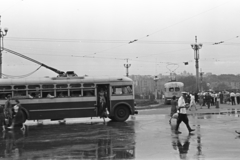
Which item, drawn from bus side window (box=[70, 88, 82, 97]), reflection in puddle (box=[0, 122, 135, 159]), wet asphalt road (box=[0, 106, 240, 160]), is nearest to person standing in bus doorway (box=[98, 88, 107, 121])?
bus side window (box=[70, 88, 82, 97])

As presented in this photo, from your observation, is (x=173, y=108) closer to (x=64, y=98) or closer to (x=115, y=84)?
(x=115, y=84)

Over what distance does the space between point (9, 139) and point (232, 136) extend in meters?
8.67

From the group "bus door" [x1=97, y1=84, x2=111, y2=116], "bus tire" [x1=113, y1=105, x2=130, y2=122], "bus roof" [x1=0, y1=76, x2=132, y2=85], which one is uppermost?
"bus roof" [x1=0, y1=76, x2=132, y2=85]

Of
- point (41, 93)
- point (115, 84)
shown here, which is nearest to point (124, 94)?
point (115, 84)

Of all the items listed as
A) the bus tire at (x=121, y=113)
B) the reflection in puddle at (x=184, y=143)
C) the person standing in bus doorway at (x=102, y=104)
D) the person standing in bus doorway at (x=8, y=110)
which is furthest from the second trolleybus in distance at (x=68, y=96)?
the reflection in puddle at (x=184, y=143)

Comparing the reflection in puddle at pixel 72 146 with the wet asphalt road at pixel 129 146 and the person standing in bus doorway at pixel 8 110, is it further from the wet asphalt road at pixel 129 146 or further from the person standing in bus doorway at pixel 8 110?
the person standing in bus doorway at pixel 8 110

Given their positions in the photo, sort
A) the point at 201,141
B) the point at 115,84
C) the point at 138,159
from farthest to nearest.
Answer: the point at 115,84 < the point at 201,141 < the point at 138,159

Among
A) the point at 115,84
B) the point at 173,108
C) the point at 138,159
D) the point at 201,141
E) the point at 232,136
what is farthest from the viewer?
the point at 115,84

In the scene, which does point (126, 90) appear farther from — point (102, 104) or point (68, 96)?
point (68, 96)

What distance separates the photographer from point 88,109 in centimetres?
2130

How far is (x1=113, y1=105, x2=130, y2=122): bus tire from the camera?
71.1ft

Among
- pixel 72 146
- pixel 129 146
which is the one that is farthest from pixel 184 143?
pixel 72 146

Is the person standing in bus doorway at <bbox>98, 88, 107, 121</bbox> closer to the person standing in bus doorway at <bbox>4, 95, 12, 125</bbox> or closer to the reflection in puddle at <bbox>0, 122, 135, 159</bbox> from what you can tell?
the person standing in bus doorway at <bbox>4, 95, 12, 125</bbox>

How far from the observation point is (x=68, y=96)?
2116 centimetres
